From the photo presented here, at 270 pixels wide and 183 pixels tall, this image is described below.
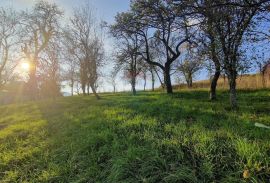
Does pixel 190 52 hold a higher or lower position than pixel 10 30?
lower

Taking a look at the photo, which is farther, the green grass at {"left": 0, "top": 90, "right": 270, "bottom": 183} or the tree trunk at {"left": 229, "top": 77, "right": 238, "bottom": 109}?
the tree trunk at {"left": 229, "top": 77, "right": 238, "bottom": 109}

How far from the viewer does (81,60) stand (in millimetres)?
27234

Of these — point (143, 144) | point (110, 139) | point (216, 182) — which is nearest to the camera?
point (216, 182)

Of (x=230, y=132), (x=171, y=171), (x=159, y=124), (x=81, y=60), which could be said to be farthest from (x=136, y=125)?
(x=81, y=60)

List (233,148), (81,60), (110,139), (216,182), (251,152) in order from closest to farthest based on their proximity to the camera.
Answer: (216,182), (251,152), (233,148), (110,139), (81,60)

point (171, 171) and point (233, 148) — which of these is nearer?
point (171, 171)

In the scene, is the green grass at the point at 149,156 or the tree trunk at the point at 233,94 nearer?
the green grass at the point at 149,156

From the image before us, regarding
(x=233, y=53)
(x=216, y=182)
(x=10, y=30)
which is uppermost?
(x=10, y=30)

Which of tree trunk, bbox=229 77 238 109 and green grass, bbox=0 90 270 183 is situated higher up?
tree trunk, bbox=229 77 238 109

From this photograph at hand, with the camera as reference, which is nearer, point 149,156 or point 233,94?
point 149,156

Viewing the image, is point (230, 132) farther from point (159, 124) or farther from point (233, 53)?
point (233, 53)

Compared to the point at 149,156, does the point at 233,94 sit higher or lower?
higher

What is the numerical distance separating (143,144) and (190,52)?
1061cm

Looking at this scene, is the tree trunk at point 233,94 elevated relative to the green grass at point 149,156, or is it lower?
elevated
